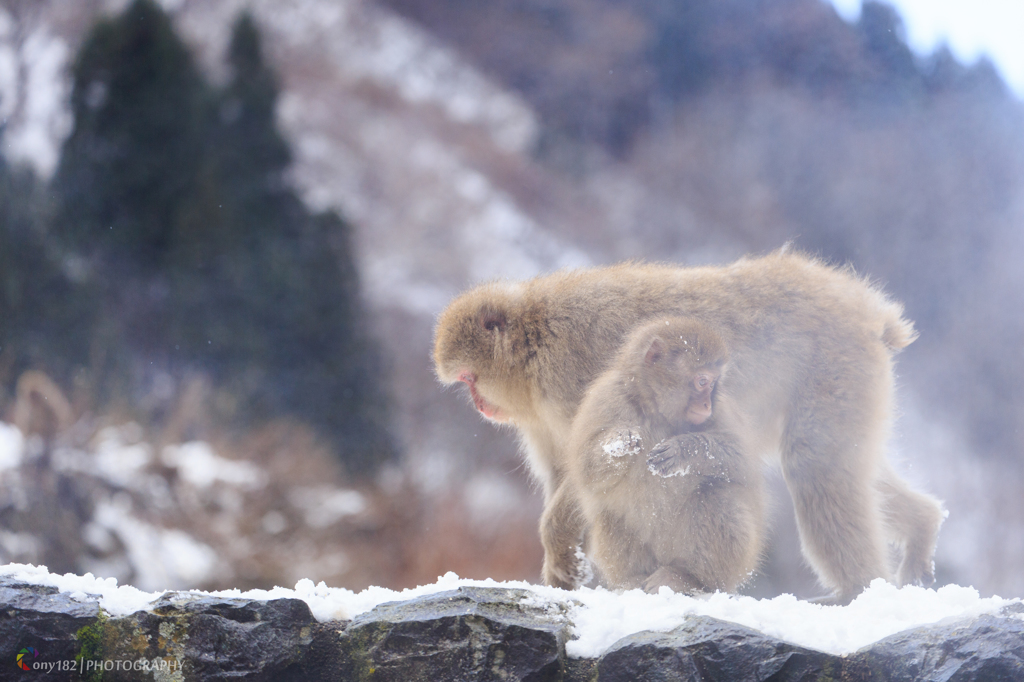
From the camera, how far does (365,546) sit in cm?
635

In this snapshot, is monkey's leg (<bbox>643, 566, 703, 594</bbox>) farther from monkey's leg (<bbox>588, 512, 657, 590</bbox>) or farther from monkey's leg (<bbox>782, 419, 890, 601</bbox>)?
monkey's leg (<bbox>782, 419, 890, 601</bbox>)

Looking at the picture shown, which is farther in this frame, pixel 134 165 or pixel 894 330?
pixel 134 165

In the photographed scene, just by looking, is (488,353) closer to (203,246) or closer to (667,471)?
(667,471)

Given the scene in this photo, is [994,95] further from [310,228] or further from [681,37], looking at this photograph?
[310,228]

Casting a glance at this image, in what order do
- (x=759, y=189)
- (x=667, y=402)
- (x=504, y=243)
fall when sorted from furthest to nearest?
1. (x=504, y=243)
2. (x=759, y=189)
3. (x=667, y=402)

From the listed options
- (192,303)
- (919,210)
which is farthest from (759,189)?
(192,303)

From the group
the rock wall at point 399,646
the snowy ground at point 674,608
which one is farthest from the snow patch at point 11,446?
the rock wall at point 399,646

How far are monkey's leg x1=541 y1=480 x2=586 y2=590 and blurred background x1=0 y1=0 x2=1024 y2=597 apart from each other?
2471 mm

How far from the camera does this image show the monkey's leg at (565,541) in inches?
112

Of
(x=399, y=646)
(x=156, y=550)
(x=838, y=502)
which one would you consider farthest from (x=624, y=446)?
(x=156, y=550)

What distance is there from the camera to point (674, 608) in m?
1.92

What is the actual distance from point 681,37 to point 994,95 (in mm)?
2833

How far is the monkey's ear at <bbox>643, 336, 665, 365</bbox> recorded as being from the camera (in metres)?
2.41

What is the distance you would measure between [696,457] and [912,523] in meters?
1.40
